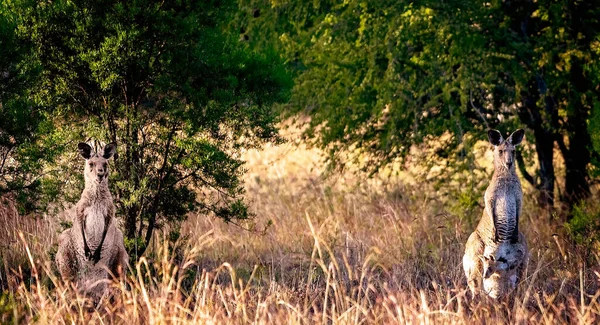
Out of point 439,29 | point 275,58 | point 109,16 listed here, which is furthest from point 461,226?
point 109,16

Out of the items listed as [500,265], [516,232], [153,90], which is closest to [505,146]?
[516,232]

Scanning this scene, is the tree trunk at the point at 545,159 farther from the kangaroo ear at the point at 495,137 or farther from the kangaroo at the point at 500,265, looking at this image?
the kangaroo ear at the point at 495,137

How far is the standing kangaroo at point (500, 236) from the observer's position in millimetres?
7125

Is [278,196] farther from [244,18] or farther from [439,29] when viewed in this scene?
[439,29]

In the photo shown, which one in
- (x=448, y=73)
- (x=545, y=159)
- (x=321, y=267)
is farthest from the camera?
(x=545, y=159)

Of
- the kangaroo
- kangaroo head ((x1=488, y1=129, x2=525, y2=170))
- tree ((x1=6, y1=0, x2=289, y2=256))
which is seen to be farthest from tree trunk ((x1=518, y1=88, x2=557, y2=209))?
kangaroo head ((x1=488, y1=129, x2=525, y2=170))

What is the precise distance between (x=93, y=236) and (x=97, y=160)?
0.64 m

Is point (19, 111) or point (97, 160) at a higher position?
point (19, 111)

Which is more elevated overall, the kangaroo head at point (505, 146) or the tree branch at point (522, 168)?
the kangaroo head at point (505, 146)

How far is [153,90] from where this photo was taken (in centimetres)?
941

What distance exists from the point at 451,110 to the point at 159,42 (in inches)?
159

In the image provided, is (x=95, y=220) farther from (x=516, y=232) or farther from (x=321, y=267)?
(x=321, y=267)

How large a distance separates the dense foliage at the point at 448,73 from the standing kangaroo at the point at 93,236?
4878mm

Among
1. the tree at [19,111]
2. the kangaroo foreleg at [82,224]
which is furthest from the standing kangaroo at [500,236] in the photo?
the tree at [19,111]
